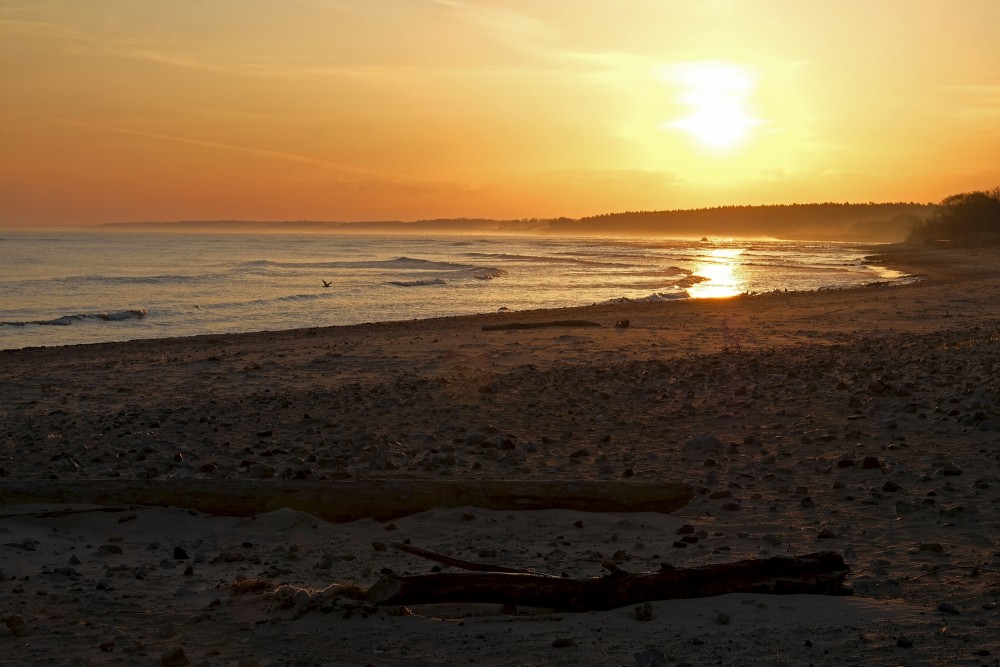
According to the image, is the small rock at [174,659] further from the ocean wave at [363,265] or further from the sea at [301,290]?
the ocean wave at [363,265]

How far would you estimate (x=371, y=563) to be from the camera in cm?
559

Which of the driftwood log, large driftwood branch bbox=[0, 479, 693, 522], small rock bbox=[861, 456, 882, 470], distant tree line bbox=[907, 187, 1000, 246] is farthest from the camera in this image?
distant tree line bbox=[907, 187, 1000, 246]

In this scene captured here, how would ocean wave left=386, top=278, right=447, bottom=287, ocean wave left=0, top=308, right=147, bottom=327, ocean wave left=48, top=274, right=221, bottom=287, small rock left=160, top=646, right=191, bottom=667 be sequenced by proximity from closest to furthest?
small rock left=160, top=646, right=191, bottom=667 < ocean wave left=0, top=308, right=147, bottom=327 < ocean wave left=386, top=278, right=447, bottom=287 < ocean wave left=48, top=274, right=221, bottom=287

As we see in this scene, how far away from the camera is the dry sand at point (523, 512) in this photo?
4223 mm

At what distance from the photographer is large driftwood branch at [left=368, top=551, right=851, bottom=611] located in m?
4.52

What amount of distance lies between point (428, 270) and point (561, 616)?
58423 millimetres

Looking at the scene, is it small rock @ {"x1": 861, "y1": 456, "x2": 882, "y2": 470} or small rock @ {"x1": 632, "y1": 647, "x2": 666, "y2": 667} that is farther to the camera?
small rock @ {"x1": 861, "y1": 456, "x2": 882, "y2": 470}

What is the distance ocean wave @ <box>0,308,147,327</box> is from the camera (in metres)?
27.3

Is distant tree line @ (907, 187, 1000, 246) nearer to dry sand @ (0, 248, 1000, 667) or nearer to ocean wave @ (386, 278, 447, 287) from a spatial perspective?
ocean wave @ (386, 278, 447, 287)

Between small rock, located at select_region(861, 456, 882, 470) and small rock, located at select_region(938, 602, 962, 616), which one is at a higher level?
small rock, located at select_region(938, 602, 962, 616)

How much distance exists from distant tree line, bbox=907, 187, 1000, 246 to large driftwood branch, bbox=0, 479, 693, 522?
73.8 meters

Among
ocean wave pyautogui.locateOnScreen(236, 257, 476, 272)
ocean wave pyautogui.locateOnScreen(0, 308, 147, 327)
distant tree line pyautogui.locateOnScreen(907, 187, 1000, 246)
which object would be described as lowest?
ocean wave pyautogui.locateOnScreen(0, 308, 147, 327)

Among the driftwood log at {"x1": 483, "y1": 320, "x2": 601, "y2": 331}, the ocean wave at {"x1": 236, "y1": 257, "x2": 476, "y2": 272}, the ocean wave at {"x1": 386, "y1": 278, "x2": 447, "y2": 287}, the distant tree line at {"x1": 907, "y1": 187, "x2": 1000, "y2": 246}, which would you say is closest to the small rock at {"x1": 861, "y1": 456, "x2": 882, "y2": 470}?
the driftwood log at {"x1": 483, "y1": 320, "x2": 601, "y2": 331}

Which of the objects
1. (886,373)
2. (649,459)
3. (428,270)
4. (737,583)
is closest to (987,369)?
(886,373)
